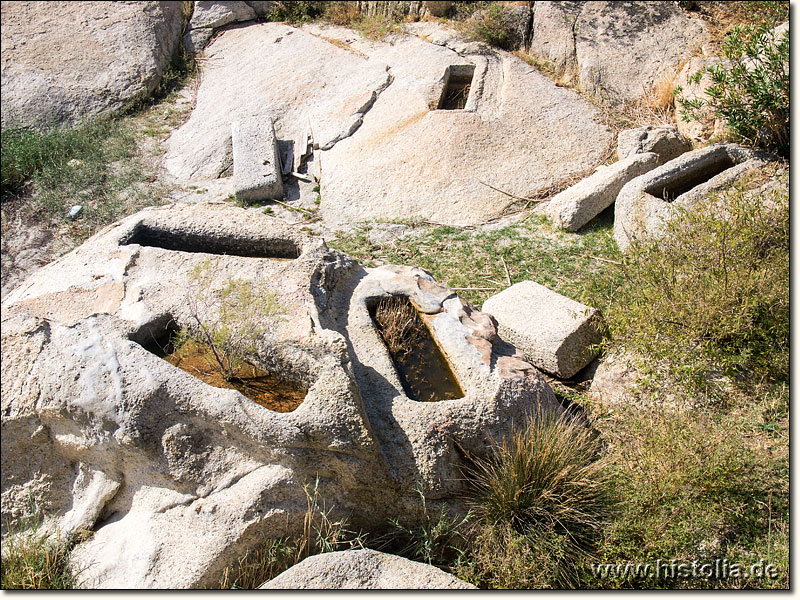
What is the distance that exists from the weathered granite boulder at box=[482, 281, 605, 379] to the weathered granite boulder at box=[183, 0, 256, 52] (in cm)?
793

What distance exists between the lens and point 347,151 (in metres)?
8.19

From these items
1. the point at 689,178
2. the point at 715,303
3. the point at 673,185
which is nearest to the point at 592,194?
the point at 673,185

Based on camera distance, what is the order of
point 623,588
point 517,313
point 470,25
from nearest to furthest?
point 623,588, point 517,313, point 470,25

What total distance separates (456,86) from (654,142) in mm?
2878

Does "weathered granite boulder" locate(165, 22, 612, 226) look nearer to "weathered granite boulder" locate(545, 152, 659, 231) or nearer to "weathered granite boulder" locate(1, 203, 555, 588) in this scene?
"weathered granite boulder" locate(545, 152, 659, 231)

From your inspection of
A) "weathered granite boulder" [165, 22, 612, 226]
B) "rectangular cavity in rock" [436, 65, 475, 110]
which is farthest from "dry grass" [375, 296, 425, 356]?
"rectangular cavity in rock" [436, 65, 475, 110]

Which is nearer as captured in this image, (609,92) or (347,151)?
(347,151)

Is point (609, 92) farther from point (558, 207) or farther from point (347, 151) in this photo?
point (347, 151)

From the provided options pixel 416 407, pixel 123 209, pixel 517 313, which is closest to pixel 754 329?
pixel 517 313

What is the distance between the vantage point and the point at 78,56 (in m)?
9.93

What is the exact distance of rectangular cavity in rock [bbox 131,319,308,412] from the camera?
4016 mm

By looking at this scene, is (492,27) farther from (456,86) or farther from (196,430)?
(196,430)

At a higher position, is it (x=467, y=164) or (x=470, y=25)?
(x=470, y=25)

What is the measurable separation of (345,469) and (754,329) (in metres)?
3.02
